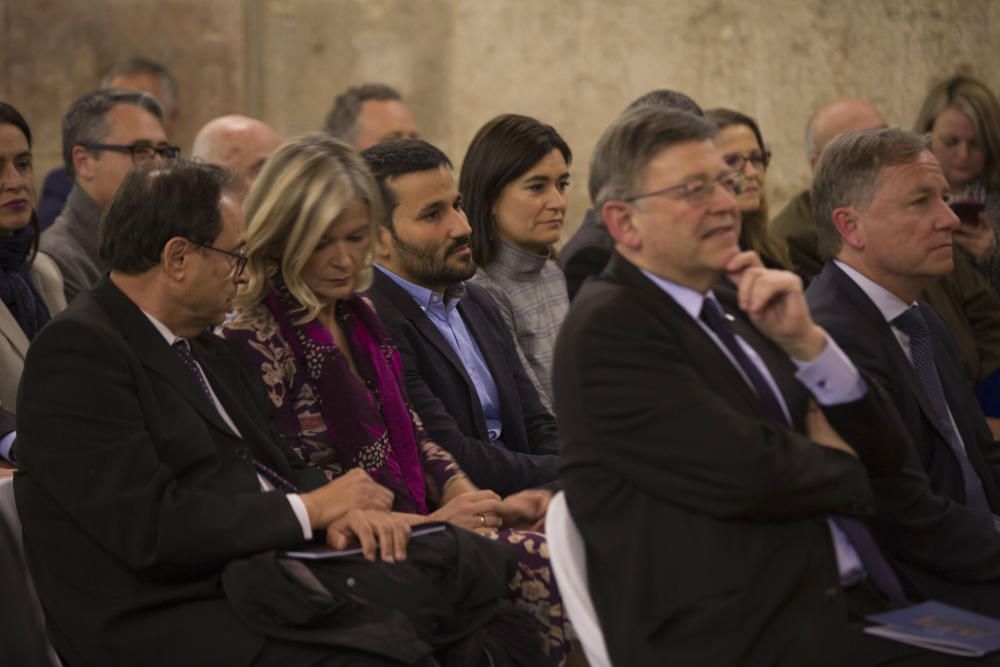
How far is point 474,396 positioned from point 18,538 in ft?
4.71

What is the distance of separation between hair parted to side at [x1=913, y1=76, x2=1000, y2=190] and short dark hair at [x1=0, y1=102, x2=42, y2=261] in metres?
3.84

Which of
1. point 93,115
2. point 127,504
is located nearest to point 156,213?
point 127,504

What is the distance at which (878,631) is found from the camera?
2.81 metres

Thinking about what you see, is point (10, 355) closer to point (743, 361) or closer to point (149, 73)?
point (743, 361)

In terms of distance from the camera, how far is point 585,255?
16.0ft

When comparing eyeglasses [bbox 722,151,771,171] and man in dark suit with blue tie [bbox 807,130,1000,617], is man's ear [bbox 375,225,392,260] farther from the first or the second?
eyeglasses [bbox 722,151,771,171]

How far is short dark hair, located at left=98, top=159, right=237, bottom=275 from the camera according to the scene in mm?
3369

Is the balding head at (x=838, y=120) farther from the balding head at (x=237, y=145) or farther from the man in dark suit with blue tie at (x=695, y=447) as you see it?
the man in dark suit with blue tie at (x=695, y=447)

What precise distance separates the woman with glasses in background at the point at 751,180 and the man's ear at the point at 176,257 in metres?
3.08

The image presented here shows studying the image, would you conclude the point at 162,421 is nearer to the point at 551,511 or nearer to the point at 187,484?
the point at 187,484

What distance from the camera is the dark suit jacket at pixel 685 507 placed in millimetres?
2682

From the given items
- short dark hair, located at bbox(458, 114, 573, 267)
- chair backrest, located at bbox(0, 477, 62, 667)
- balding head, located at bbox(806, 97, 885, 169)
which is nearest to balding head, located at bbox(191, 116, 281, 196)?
short dark hair, located at bbox(458, 114, 573, 267)

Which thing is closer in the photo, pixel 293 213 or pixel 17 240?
pixel 293 213

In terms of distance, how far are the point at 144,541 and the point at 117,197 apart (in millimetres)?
835
